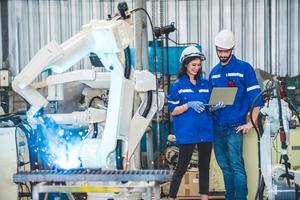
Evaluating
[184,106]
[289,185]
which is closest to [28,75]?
[184,106]

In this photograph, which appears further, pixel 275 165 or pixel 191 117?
pixel 191 117

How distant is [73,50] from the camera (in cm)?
279

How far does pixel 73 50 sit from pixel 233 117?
202 centimetres

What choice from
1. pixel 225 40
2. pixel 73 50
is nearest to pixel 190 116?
pixel 225 40

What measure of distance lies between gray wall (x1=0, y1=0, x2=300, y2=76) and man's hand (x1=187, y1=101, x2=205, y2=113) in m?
3.15

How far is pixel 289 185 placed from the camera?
387 cm

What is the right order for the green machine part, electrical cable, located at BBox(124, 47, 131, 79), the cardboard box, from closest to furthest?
electrical cable, located at BBox(124, 47, 131, 79), the cardboard box, the green machine part

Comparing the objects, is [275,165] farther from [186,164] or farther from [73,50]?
[73,50]

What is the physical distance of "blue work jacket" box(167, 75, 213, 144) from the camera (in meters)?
4.19

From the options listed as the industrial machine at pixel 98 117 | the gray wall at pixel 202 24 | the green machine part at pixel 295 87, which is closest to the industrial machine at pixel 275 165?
the industrial machine at pixel 98 117

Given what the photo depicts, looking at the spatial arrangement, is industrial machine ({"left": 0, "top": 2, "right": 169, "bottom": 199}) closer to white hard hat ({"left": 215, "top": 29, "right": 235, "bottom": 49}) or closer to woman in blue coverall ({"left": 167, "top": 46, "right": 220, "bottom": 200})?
woman in blue coverall ({"left": 167, "top": 46, "right": 220, "bottom": 200})

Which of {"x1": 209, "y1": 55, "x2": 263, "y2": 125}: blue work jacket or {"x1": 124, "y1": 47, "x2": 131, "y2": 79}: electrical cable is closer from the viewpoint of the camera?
{"x1": 124, "y1": 47, "x2": 131, "y2": 79}: electrical cable

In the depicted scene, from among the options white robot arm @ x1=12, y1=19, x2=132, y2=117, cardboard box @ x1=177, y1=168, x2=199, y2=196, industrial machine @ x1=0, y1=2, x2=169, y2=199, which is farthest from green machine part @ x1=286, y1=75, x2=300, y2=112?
white robot arm @ x1=12, y1=19, x2=132, y2=117

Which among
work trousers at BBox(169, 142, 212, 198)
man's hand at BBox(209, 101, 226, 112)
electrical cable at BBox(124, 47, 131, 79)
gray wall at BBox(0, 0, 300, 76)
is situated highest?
gray wall at BBox(0, 0, 300, 76)
